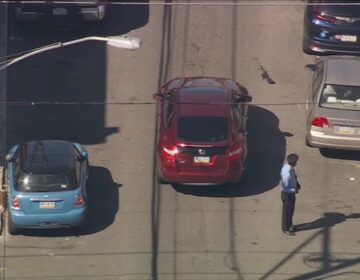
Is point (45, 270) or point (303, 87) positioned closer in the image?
point (45, 270)

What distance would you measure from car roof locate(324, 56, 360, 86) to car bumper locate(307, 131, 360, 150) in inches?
49.0

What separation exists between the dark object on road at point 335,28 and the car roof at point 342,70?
1.52 meters

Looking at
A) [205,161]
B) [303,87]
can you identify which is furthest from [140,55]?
[205,161]

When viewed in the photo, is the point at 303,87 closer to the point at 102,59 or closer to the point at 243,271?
the point at 102,59

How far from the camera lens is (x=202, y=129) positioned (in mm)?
22422

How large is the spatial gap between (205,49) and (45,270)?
914 cm

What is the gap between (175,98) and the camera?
76.5ft

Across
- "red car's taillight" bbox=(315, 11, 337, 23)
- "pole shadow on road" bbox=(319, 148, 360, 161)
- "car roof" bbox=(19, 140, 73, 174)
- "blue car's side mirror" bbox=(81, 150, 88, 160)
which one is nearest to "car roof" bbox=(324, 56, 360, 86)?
"pole shadow on road" bbox=(319, 148, 360, 161)

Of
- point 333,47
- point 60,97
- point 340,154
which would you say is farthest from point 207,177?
point 333,47

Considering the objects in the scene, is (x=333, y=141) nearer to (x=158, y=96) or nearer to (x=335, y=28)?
(x=158, y=96)

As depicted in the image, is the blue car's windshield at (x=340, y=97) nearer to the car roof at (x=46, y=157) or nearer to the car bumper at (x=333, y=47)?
the car bumper at (x=333, y=47)

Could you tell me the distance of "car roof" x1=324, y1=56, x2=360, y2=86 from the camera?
23953mm

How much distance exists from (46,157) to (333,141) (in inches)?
224

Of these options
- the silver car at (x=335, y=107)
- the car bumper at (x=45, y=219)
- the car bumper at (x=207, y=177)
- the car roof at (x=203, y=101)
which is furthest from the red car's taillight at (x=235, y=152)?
the car bumper at (x=45, y=219)
